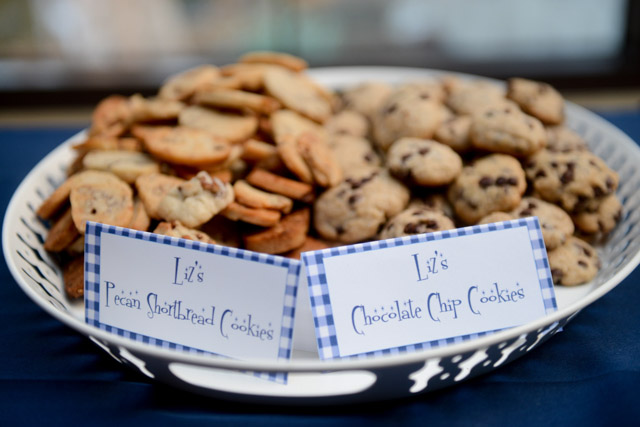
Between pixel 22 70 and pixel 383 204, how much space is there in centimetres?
181

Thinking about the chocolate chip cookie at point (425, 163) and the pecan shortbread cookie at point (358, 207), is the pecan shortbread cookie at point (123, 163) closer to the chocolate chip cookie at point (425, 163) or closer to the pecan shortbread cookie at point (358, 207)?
the pecan shortbread cookie at point (358, 207)

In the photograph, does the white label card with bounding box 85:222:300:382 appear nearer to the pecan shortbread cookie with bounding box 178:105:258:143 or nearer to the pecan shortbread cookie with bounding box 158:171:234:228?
the pecan shortbread cookie with bounding box 158:171:234:228

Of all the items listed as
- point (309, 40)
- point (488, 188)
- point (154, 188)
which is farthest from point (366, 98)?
point (309, 40)

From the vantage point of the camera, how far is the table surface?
0.76m

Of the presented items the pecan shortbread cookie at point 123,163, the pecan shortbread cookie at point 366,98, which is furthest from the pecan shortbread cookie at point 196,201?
the pecan shortbread cookie at point 366,98

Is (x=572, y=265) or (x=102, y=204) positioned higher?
(x=102, y=204)

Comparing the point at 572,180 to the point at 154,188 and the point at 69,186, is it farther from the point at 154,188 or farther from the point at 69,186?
the point at 69,186

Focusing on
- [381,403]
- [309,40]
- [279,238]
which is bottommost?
[381,403]

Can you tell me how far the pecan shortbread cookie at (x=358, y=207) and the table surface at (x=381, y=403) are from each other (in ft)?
1.04

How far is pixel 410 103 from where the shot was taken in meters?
1.16

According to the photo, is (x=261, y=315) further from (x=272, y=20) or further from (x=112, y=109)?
(x=272, y=20)

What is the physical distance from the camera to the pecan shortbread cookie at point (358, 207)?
1.02 meters

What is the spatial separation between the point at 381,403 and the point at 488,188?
1.37 feet

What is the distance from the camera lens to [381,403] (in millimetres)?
787
